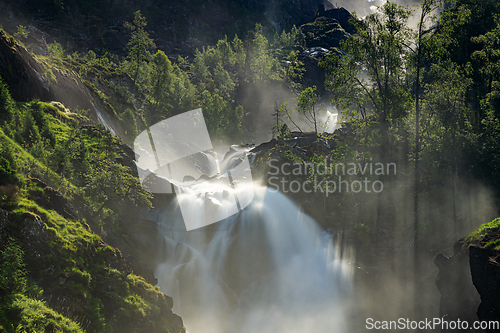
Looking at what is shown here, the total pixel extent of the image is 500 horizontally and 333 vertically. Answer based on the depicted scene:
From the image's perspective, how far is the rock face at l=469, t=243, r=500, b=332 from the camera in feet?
43.7

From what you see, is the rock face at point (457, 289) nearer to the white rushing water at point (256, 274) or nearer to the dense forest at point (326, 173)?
the dense forest at point (326, 173)

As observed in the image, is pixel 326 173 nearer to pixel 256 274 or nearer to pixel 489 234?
pixel 256 274

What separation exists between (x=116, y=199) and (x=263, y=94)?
2664 inches

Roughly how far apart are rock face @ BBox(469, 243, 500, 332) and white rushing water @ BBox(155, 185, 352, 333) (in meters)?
11.6

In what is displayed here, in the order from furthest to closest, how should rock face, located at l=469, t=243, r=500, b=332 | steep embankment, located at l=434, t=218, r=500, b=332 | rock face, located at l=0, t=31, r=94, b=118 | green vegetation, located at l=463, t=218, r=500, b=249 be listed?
rock face, located at l=0, t=31, r=94, b=118 → green vegetation, located at l=463, t=218, r=500, b=249 → steep embankment, located at l=434, t=218, r=500, b=332 → rock face, located at l=469, t=243, r=500, b=332

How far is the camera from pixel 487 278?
45.5ft

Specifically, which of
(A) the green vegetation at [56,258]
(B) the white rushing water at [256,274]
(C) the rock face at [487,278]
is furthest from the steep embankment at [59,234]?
(C) the rock face at [487,278]

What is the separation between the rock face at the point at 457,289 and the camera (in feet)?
55.2

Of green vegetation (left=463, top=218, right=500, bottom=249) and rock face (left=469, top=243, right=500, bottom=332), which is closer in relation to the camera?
rock face (left=469, top=243, right=500, bottom=332)

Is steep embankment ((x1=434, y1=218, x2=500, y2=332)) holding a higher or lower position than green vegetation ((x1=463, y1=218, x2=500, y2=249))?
lower

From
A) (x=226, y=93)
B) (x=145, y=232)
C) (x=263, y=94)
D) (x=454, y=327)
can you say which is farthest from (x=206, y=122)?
(x=454, y=327)

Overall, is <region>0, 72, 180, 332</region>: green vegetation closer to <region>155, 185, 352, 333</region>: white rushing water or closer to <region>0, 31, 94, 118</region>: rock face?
<region>0, 31, 94, 118</region>: rock face

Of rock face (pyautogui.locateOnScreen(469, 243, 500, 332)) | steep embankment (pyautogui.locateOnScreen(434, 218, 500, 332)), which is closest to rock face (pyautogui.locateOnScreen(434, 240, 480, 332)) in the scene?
steep embankment (pyautogui.locateOnScreen(434, 218, 500, 332))

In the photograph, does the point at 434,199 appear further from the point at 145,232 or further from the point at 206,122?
the point at 206,122
